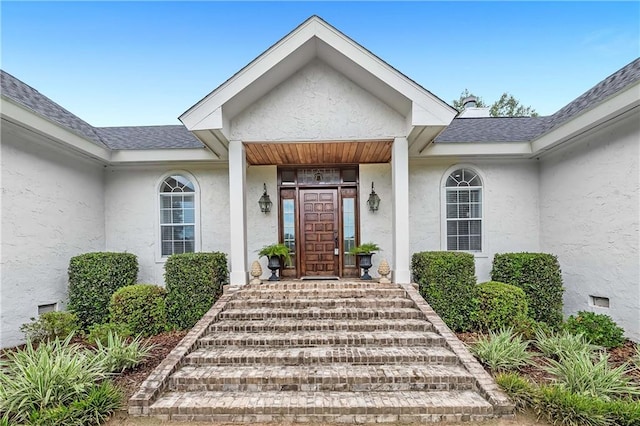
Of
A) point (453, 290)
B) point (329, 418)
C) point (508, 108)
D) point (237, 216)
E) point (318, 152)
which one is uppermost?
point (508, 108)

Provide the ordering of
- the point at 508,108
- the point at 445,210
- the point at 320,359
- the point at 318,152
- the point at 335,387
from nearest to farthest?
the point at 335,387 < the point at 320,359 < the point at 318,152 < the point at 445,210 < the point at 508,108

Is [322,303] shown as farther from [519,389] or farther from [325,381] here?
[519,389]

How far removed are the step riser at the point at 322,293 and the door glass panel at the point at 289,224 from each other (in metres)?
2.32

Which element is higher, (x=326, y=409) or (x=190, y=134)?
(x=190, y=134)

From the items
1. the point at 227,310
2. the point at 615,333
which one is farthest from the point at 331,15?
the point at 615,333

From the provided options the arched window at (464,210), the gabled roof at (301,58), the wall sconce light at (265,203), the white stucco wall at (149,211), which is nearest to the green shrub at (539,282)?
the arched window at (464,210)

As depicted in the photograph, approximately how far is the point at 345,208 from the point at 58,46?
44.9ft

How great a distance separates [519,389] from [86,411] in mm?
4762

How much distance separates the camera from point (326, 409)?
3.32m

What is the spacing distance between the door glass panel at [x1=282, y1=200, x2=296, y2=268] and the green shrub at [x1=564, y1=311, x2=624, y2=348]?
19.6 ft

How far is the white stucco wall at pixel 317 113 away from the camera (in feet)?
20.9

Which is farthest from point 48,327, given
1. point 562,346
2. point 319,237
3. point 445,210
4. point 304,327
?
point 445,210

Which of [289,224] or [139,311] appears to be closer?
[139,311]

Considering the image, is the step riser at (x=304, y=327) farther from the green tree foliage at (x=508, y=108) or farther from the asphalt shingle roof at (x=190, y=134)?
the green tree foliage at (x=508, y=108)
